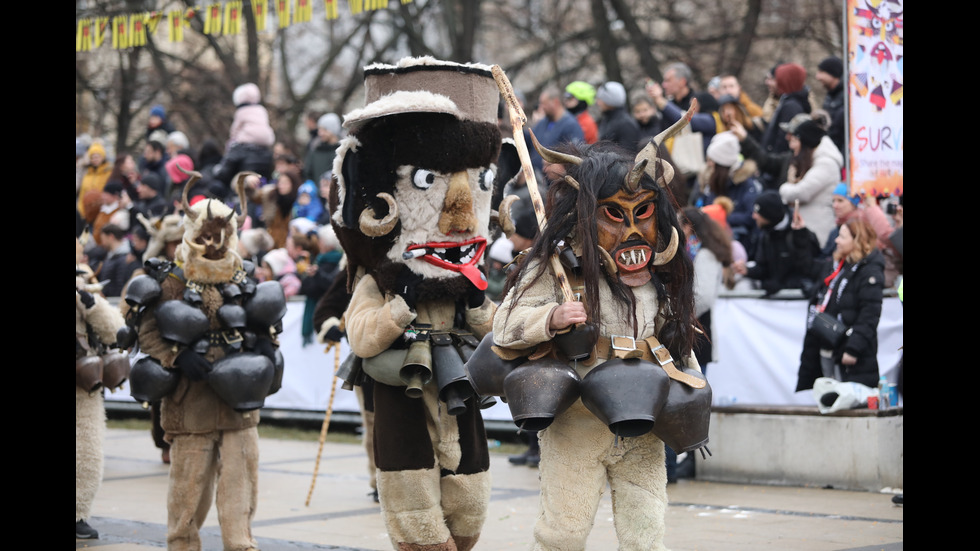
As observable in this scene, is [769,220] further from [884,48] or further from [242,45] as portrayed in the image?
[242,45]

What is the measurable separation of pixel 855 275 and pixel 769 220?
5.05ft

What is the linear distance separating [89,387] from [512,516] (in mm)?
2739

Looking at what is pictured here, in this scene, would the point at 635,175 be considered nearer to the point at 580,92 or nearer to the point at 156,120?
the point at 580,92

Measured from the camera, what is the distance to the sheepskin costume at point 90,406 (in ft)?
24.4

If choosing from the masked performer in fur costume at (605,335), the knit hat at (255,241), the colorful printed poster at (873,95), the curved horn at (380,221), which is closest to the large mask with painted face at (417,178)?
the curved horn at (380,221)

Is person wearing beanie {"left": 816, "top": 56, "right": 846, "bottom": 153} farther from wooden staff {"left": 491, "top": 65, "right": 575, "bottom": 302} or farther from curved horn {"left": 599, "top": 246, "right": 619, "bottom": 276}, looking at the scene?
curved horn {"left": 599, "top": 246, "right": 619, "bottom": 276}

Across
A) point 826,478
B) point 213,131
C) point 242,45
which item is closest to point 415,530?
point 826,478

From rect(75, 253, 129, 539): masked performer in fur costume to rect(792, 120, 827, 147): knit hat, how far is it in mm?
5814

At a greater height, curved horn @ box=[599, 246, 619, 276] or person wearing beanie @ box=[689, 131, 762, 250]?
person wearing beanie @ box=[689, 131, 762, 250]

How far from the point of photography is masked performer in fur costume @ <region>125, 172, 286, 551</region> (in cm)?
645

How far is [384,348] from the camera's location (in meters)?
5.95

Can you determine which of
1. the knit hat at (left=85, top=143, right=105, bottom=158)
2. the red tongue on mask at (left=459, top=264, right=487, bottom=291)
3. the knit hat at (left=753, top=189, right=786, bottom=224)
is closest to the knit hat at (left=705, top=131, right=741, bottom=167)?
the knit hat at (left=753, top=189, right=786, bottom=224)

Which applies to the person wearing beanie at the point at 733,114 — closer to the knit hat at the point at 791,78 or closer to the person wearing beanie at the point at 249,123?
the knit hat at the point at 791,78

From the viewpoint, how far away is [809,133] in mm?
10414
